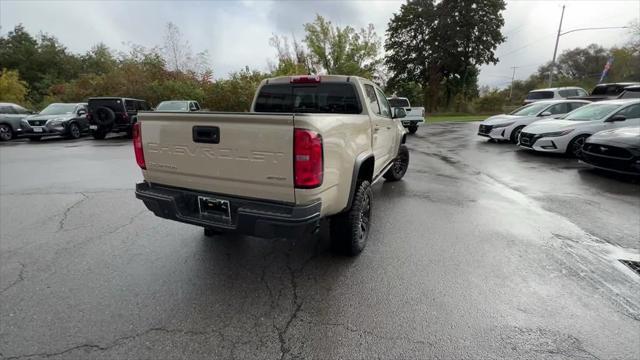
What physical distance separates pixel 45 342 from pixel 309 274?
2097 mm

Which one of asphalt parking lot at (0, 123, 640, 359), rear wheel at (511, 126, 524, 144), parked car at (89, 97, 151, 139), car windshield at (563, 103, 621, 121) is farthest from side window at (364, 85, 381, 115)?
parked car at (89, 97, 151, 139)

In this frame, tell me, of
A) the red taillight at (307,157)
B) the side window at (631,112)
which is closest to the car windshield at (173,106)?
the red taillight at (307,157)

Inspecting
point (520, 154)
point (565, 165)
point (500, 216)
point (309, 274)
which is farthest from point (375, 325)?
point (520, 154)

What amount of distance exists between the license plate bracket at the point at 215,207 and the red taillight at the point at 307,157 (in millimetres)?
712

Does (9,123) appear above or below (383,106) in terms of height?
below

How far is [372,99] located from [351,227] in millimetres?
2161

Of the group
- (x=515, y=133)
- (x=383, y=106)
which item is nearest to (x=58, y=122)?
(x=383, y=106)

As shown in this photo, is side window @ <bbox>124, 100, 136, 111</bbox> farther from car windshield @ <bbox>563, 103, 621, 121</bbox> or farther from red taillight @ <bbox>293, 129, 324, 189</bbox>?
car windshield @ <bbox>563, 103, 621, 121</bbox>

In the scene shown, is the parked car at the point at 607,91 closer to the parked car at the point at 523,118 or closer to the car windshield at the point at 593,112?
the parked car at the point at 523,118

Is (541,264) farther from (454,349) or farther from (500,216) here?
(454,349)

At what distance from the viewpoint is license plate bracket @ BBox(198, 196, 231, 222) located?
2727 mm

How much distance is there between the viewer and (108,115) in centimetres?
1466

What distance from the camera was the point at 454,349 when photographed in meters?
2.22

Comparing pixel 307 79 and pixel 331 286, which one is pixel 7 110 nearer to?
pixel 307 79
